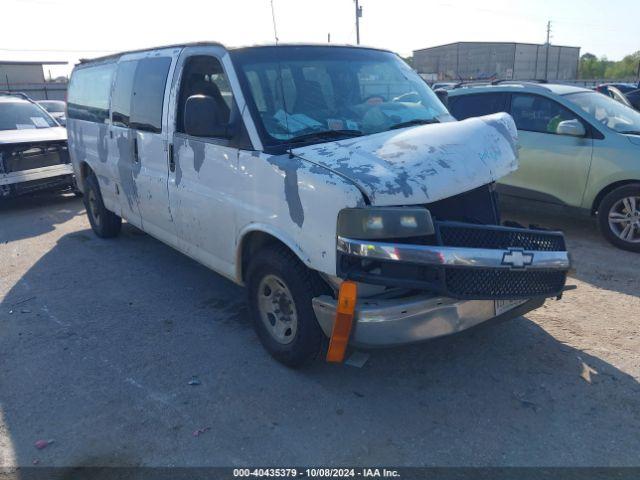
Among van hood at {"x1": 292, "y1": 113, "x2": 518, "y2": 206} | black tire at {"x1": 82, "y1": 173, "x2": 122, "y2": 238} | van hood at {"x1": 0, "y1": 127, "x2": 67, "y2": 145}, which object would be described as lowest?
black tire at {"x1": 82, "y1": 173, "x2": 122, "y2": 238}

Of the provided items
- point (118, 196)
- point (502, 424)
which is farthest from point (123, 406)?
point (118, 196)

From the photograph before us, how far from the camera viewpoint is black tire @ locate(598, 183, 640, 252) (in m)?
5.74

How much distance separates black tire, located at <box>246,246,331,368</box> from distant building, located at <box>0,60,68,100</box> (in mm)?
39088

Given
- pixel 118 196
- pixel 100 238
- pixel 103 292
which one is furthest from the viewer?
pixel 100 238

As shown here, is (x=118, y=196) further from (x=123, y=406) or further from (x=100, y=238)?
(x=123, y=406)

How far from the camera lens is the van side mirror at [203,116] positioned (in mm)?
3520

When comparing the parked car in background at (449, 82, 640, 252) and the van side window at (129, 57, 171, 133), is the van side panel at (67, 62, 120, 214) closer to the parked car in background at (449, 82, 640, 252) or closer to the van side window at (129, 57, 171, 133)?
the van side window at (129, 57, 171, 133)

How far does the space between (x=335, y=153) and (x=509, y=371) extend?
1.89 metres

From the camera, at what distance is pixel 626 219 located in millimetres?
5824

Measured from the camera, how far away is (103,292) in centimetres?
531

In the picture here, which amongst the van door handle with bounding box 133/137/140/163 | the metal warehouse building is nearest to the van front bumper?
the van door handle with bounding box 133/137/140/163

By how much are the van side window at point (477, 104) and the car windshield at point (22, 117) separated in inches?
301

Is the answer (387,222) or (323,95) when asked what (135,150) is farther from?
(387,222)

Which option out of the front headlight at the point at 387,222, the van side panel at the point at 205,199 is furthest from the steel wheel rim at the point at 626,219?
the van side panel at the point at 205,199
